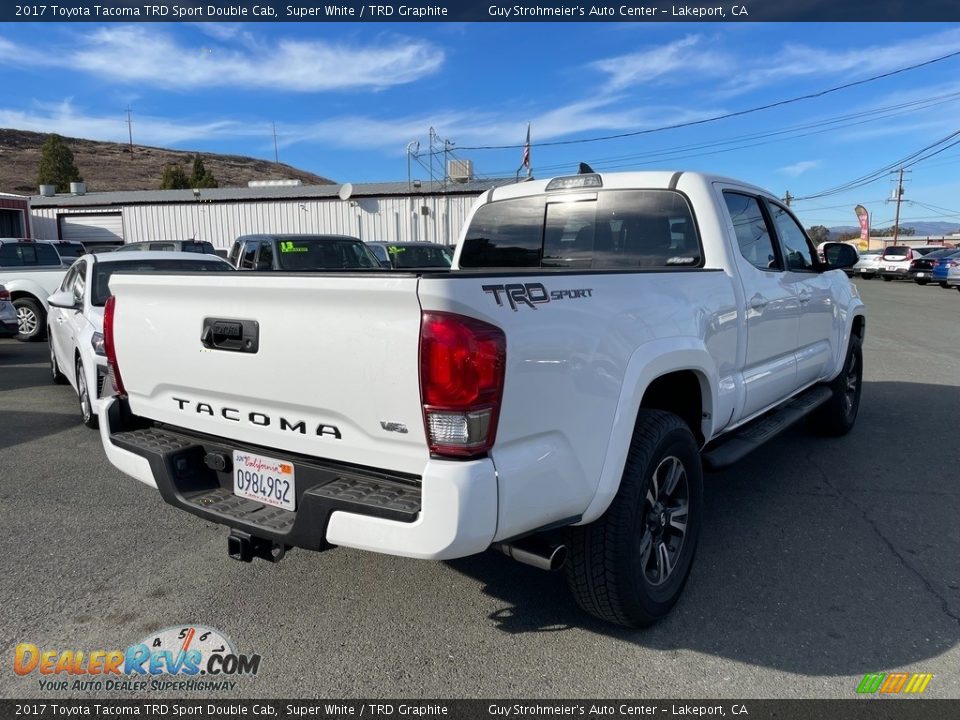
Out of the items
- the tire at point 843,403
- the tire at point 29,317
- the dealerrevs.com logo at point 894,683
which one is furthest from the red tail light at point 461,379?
the tire at point 29,317

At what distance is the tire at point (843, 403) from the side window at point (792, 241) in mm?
1103

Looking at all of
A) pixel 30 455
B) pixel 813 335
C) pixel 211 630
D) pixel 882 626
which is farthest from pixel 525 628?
pixel 30 455

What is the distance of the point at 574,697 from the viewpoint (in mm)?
2531

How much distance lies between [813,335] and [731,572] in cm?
227

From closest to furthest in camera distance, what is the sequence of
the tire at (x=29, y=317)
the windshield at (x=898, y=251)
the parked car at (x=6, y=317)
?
the parked car at (x=6, y=317) → the tire at (x=29, y=317) → the windshield at (x=898, y=251)

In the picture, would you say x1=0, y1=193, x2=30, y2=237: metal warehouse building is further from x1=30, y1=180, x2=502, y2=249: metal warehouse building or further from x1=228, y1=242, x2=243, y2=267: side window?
x1=228, y1=242, x2=243, y2=267: side window

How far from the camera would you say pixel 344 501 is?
7.54ft

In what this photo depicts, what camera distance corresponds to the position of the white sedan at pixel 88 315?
5.69m

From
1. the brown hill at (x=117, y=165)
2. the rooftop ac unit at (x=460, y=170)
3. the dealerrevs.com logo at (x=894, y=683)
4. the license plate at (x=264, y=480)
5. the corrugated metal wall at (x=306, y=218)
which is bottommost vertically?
the dealerrevs.com logo at (x=894, y=683)

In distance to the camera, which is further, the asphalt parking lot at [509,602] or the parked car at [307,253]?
the parked car at [307,253]

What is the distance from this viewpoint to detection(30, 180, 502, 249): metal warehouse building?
99.8 feet

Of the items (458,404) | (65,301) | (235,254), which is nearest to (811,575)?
(458,404)

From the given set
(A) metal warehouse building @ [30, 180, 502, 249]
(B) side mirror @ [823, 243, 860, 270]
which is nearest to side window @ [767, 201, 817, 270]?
(B) side mirror @ [823, 243, 860, 270]

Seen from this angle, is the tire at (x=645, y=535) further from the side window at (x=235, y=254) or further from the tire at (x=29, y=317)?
the tire at (x=29, y=317)
